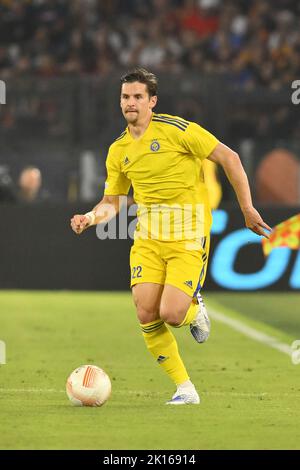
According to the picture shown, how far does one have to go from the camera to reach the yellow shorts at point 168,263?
317 inches

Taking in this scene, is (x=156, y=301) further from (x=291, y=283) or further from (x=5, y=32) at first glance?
(x=5, y=32)

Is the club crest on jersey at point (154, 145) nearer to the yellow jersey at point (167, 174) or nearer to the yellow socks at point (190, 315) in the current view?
the yellow jersey at point (167, 174)

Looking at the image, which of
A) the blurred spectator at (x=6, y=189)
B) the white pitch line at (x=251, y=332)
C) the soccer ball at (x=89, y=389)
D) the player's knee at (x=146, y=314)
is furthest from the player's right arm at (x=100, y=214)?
the blurred spectator at (x=6, y=189)

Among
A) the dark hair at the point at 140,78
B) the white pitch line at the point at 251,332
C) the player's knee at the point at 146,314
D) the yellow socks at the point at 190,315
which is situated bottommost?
the white pitch line at the point at 251,332

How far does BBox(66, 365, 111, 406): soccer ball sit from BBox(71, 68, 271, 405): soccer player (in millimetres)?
410

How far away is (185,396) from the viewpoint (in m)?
7.99

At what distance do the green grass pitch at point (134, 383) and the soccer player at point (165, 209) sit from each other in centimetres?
50

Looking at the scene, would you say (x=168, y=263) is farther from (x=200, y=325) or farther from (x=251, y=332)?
(x=251, y=332)

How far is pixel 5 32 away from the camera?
21031 millimetres

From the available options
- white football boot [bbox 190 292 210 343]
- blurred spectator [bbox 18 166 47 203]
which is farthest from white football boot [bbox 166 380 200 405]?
blurred spectator [bbox 18 166 47 203]

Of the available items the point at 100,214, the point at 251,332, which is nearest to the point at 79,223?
the point at 100,214

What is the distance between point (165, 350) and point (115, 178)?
3.96ft
